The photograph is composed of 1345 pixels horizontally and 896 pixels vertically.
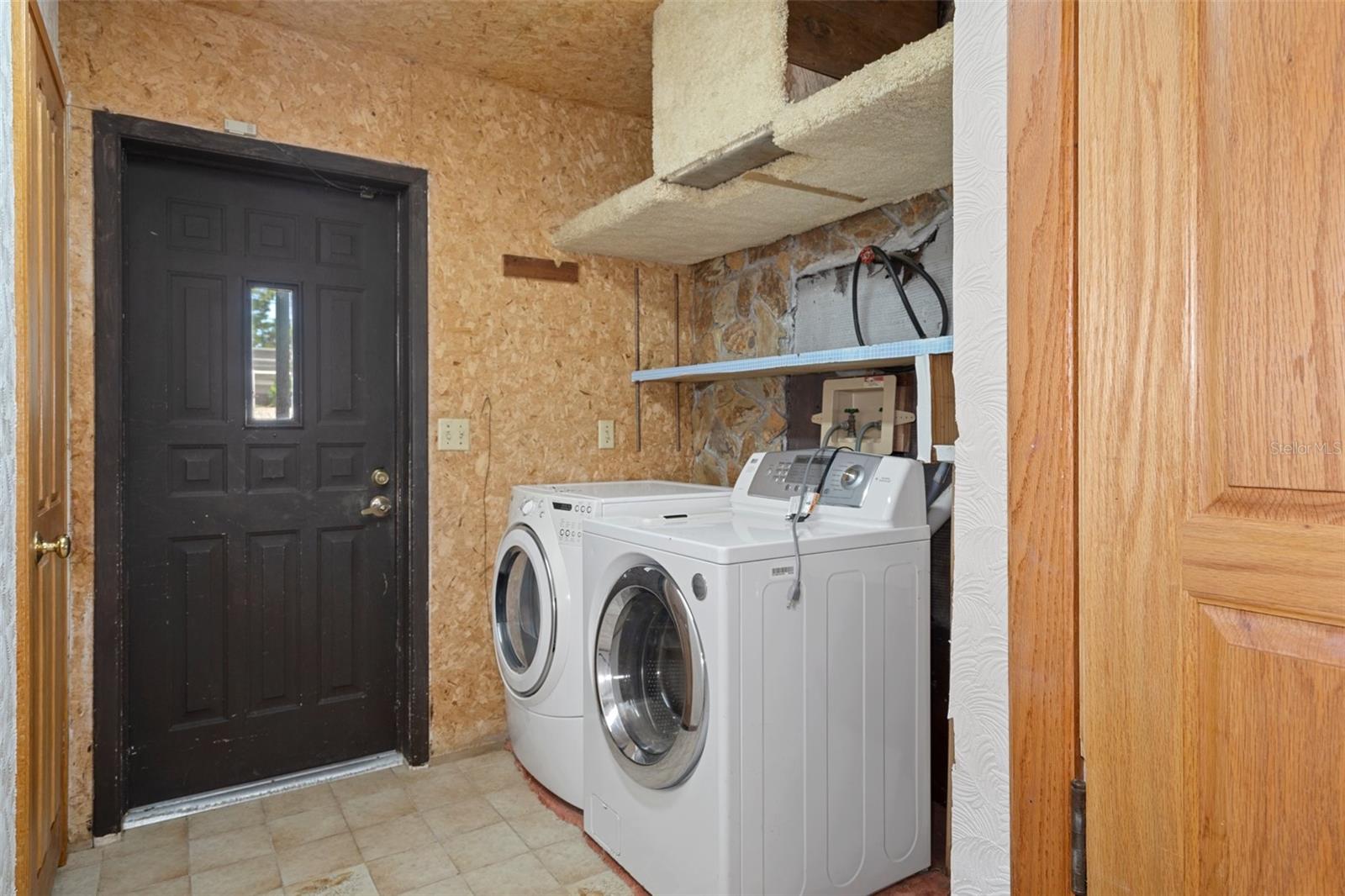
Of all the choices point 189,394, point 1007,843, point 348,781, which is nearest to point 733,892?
point 1007,843

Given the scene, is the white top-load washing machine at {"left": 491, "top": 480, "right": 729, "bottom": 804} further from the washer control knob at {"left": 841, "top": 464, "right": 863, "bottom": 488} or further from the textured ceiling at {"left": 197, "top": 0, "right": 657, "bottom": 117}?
the textured ceiling at {"left": 197, "top": 0, "right": 657, "bottom": 117}

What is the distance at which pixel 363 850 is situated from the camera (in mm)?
2121

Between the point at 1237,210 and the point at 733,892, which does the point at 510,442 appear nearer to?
the point at 733,892

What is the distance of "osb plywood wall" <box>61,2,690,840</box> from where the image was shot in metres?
2.15

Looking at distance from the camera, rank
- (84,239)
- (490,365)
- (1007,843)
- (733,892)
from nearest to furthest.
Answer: (1007,843) < (733,892) < (84,239) < (490,365)

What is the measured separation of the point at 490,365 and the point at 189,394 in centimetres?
93

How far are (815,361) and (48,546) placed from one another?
73.0 inches

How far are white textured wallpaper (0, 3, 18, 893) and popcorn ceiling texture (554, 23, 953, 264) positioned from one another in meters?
1.43

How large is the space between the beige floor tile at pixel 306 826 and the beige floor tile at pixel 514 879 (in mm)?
503

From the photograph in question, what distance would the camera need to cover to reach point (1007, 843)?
2.69 feet

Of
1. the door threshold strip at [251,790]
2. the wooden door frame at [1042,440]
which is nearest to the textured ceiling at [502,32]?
the wooden door frame at [1042,440]

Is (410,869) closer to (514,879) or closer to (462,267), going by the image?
(514,879)

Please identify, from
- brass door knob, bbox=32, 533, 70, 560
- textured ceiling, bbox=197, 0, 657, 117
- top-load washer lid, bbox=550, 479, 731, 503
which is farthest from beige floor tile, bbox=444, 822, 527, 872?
textured ceiling, bbox=197, 0, 657, 117

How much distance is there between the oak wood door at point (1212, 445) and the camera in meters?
0.58
